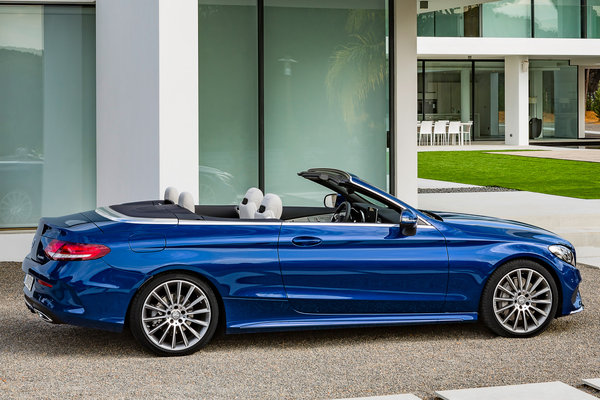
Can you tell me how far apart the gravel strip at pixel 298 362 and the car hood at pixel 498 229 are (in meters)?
0.75

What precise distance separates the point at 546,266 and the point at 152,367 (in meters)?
3.04

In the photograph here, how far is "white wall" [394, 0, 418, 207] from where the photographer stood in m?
12.6

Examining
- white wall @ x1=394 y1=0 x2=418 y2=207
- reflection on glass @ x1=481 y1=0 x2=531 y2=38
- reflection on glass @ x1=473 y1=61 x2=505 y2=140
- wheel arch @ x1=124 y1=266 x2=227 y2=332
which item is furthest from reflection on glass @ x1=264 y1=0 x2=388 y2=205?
reflection on glass @ x1=473 y1=61 x2=505 y2=140

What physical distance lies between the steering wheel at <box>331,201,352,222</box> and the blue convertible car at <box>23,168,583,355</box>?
0.02 metres

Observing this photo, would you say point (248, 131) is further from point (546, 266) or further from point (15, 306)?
point (546, 266)

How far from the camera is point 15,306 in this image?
880 cm

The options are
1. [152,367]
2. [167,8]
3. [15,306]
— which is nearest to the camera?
[152,367]

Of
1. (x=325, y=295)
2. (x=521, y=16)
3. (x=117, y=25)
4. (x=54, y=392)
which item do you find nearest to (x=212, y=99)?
(x=117, y=25)

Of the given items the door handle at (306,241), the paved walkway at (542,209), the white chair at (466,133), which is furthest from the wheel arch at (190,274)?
the white chair at (466,133)

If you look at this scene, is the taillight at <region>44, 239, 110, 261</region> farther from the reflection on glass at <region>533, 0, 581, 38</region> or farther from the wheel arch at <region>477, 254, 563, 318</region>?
the reflection on glass at <region>533, 0, 581, 38</region>

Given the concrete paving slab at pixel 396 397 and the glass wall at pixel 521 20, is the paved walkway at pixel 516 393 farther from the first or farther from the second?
the glass wall at pixel 521 20

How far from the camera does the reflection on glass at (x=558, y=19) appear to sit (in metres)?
38.8

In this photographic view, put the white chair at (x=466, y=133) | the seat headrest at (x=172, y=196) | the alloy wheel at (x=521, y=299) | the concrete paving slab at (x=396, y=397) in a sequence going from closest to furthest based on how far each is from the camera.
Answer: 1. the concrete paving slab at (x=396, y=397)
2. the alloy wheel at (x=521, y=299)
3. the seat headrest at (x=172, y=196)
4. the white chair at (x=466, y=133)

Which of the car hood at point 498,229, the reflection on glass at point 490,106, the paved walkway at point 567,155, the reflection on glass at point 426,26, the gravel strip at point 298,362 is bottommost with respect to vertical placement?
the gravel strip at point 298,362
